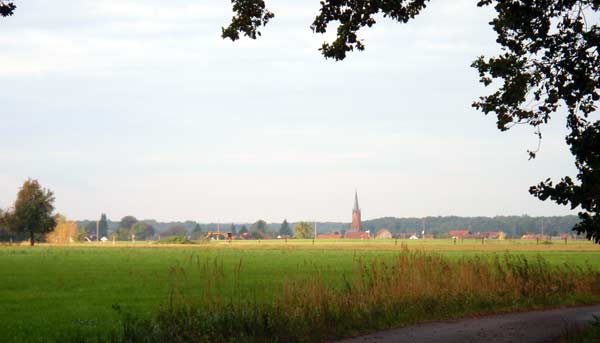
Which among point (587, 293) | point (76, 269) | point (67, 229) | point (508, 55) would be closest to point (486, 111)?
point (508, 55)

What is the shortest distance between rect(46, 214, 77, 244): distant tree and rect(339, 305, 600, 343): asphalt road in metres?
161

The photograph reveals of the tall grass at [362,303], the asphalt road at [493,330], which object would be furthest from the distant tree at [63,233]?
the asphalt road at [493,330]

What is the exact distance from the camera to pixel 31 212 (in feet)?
380

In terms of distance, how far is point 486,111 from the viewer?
56.6ft

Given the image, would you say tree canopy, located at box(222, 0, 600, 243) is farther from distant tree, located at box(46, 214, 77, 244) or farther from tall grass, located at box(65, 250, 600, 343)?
distant tree, located at box(46, 214, 77, 244)

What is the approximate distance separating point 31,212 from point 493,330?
11157 centimetres

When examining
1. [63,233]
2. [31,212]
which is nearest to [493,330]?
[31,212]

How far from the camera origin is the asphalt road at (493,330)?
13.5 metres

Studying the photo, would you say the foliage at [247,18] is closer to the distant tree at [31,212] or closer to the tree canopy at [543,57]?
the tree canopy at [543,57]

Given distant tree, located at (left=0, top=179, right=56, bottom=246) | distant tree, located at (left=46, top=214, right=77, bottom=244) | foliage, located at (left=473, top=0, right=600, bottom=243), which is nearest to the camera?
foliage, located at (left=473, top=0, right=600, bottom=243)

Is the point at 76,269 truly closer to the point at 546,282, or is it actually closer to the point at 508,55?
the point at 546,282

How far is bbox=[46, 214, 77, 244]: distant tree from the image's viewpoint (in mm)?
168375

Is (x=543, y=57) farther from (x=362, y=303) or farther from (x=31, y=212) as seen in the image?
(x=31, y=212)

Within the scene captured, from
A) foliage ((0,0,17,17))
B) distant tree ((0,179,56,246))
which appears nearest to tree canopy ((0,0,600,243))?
foliage ((0,0,17,17))
